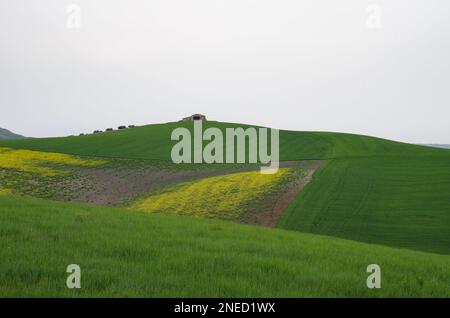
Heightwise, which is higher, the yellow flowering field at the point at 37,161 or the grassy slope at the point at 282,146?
the grassy slope at the point at 282,146

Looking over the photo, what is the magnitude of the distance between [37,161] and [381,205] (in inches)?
1692

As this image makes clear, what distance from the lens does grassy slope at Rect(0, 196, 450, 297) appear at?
702cm

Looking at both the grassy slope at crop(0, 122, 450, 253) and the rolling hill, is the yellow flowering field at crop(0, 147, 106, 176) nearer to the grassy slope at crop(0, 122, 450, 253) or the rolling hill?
the grassy slope at crop(0, 122, 450, 253)

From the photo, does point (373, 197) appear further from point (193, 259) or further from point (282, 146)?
point (282, 146)

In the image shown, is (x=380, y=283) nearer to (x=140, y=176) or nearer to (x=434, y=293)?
(x=434, y=293)

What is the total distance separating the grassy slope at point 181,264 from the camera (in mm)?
7023

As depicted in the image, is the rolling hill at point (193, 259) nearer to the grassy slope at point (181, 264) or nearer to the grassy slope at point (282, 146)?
the grassy slope at point (181, 264)

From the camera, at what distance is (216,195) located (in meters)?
33.9

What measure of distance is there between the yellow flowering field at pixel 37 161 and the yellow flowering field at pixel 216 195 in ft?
59.2

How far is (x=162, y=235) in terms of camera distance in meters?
11.7

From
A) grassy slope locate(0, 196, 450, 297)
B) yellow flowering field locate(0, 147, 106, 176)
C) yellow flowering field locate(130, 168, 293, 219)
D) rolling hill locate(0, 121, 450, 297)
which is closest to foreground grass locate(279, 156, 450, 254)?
rolling hill locate(0, 121, 450, 297)

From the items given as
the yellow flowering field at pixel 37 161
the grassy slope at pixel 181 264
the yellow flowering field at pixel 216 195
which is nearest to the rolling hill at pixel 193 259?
the grassy slope at pixel 181 264

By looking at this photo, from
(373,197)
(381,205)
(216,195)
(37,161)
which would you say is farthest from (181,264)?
(37,161)

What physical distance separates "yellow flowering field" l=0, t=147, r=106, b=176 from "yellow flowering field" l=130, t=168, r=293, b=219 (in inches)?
711
